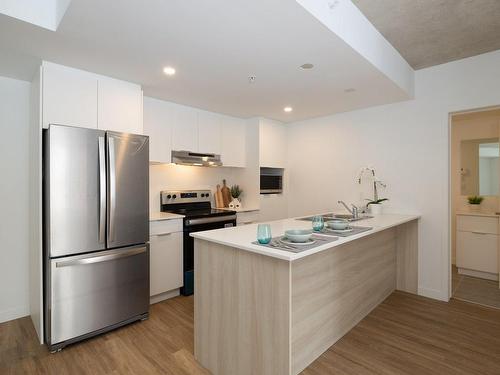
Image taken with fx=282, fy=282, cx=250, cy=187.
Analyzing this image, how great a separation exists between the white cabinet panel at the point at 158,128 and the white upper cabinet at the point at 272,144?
1382 mm

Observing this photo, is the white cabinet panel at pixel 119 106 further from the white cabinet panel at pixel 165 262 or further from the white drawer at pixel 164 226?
the white cabinet panel at pixel 165 262

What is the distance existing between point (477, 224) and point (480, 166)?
3.23 ft

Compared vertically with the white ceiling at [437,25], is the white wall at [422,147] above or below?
below

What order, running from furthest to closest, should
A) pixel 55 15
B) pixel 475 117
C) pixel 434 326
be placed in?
pixel 475 117
pixel 434 326
pixel 55 15

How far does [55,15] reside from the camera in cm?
184

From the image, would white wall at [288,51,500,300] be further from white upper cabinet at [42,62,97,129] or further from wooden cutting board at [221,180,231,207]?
white upper cabinet at [42,62,97,129]

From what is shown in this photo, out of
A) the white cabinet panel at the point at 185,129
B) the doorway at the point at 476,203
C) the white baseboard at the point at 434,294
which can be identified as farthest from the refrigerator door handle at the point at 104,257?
the doorway at the point at 476,203

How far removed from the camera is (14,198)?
Answer: 9.11 ft

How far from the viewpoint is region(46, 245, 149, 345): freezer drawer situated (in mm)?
2214

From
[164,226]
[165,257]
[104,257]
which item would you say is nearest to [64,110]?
[104,257]

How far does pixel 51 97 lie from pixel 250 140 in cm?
262

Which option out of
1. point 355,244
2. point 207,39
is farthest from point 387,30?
point 355,244

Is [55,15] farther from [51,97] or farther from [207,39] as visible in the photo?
[207,39]

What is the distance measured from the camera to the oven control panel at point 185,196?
376 cm
